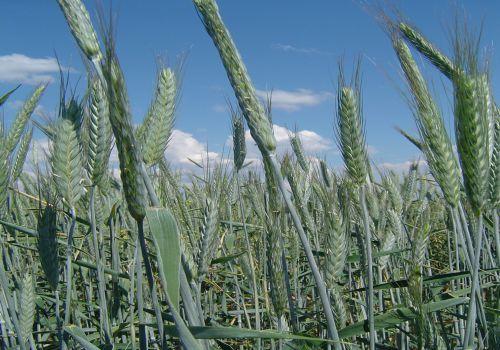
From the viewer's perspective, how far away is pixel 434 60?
221 cm

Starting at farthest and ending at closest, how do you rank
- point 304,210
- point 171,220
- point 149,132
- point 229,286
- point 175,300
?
point 229,286 < point 304,210 < point 149,132 < point 171,220 < point 175,300

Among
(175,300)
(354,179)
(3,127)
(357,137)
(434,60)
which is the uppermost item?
(434,60)

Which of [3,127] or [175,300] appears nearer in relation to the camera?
[175,300]

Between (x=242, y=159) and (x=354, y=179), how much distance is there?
1.24 metres

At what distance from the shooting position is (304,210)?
2.48m

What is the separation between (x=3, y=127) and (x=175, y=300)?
125 centimetres

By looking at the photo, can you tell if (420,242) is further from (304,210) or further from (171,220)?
(171,220)

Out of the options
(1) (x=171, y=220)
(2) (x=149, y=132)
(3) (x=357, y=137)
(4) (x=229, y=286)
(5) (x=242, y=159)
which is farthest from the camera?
(4) (x=229, y=286)

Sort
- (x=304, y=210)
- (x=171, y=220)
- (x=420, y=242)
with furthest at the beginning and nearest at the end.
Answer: (x=304, y=210) → (x=420, y=242) → (x=171, y=220)

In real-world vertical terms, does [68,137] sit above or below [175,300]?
above

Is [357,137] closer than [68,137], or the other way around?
[357,137]

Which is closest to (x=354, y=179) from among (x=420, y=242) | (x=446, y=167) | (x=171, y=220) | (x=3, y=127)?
(x=446, y=167)

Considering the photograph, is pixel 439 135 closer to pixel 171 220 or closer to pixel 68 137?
pixel 171 220

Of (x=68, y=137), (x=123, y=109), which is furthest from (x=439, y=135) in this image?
(x=68, y=137)
